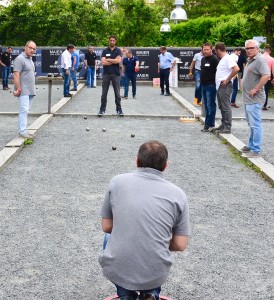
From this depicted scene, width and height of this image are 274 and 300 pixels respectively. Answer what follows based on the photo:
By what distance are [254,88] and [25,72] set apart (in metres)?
4.19

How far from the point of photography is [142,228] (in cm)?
378

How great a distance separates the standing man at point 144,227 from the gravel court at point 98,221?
1.03 m

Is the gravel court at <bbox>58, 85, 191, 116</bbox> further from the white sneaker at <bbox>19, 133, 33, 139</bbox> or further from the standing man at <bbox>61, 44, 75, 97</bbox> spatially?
the white sneaker at <bbox>19, 133, 33, 139</bbox>

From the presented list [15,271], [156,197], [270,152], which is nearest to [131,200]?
[156,197]

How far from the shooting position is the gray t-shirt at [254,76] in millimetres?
10156

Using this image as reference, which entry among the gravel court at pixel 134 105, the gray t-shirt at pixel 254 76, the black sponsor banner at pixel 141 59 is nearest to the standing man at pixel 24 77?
the gray t-shirt at pixel 254 76

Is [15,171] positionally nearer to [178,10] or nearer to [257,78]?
[257,78]

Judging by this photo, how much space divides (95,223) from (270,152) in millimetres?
5347

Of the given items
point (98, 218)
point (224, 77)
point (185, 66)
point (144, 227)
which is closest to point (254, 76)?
point (224, 77)

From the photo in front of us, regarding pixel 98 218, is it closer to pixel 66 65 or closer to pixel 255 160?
pixel 255 160

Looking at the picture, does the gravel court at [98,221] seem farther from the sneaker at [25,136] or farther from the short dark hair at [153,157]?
the short dark hair at [153,157]

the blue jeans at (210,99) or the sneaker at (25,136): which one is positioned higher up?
the blue jeans at (210,99)

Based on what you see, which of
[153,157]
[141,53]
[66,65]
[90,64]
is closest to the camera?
[153,157]

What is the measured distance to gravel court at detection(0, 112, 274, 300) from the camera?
5.03 metres
